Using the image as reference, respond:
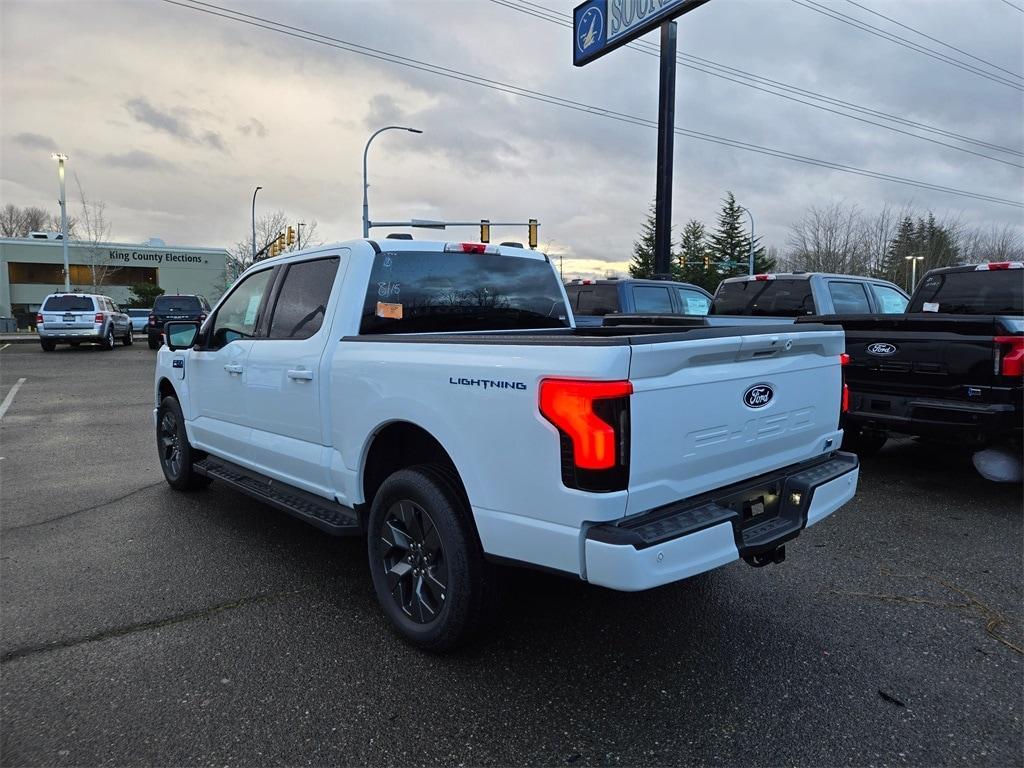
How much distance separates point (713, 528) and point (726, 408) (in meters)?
0.51


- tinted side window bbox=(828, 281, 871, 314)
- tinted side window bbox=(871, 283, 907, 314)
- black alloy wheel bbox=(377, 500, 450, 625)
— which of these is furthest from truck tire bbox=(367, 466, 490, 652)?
tinted side window bbox=(871, 283, 907, 314)

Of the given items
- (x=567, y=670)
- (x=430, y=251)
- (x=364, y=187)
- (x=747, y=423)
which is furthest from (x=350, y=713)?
(x=364, y=187)

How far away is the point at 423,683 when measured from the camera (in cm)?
295

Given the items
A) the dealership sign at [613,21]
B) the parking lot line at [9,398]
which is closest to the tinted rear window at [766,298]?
the dealership sign at [613,21]

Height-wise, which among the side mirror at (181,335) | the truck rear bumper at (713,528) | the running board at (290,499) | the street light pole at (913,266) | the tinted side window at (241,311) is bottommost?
the running board at (290,499)

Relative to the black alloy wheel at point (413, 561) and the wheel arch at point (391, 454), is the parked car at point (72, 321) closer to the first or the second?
the wheel arch at point (391, 454)

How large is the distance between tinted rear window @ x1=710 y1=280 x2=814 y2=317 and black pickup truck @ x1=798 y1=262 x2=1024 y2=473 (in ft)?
11.6

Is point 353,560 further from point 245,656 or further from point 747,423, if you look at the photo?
point 747,423

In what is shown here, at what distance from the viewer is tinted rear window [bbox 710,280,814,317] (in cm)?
983

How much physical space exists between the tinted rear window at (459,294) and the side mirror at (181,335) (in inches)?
90.3

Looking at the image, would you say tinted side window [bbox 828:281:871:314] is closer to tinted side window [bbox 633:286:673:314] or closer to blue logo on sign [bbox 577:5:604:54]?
tinted side window [bbox 633:286:673:314]

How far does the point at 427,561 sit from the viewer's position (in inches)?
124

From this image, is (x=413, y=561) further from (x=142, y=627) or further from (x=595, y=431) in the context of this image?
(x=142, y=627)

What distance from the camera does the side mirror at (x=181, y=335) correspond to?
5.39 meters
